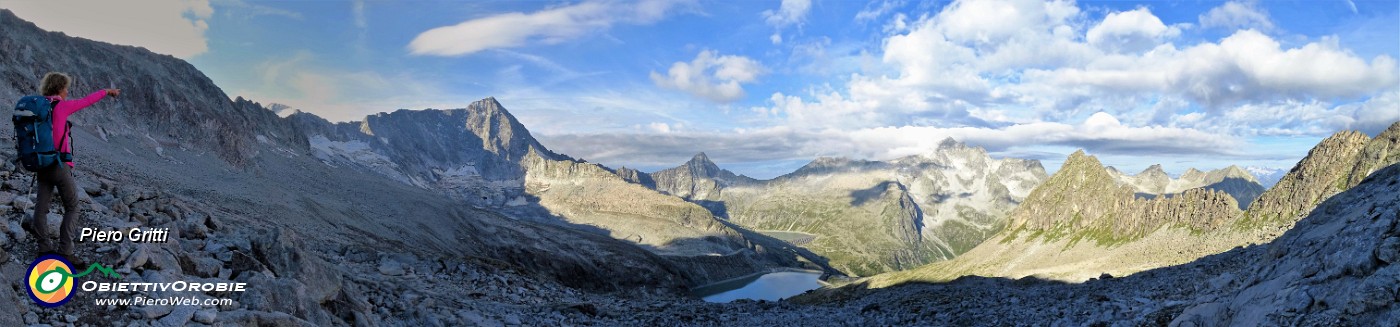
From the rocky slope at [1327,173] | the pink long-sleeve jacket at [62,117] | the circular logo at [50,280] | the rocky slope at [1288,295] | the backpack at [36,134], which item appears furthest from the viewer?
the rocky slope at [1327,173]

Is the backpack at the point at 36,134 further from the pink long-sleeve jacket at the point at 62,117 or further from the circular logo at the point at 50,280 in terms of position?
the circular logo at the point at 50,280

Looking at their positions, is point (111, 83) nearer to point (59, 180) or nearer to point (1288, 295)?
point (59, 180)

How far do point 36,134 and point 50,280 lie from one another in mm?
2657

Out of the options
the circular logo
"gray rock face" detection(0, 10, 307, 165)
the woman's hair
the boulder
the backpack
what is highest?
"gray rock face" detection(0, 10, 307, 165)

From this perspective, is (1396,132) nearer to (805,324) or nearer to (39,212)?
(805,324)

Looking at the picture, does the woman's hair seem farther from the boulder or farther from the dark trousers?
the boulder

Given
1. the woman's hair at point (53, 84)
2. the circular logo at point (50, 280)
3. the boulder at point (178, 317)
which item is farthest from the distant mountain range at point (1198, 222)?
the woman's hair at point (53, 84)

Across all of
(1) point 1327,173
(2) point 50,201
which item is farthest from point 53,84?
(1) point 1327,173

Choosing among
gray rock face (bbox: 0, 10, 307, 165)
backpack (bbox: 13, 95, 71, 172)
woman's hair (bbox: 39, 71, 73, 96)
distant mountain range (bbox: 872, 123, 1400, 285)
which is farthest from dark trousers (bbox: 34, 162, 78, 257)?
gray rock face (bbox: 0, 10, 307, 165)

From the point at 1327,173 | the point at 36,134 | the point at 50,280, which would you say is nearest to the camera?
the point at 50,280

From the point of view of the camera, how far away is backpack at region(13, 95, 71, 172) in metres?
11.8

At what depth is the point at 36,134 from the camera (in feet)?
39.1

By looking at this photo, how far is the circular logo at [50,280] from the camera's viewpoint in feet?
37.2

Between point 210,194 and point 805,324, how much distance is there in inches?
3710
